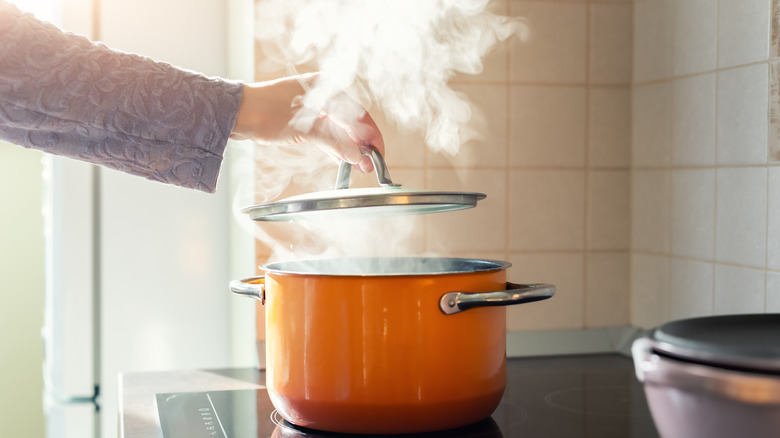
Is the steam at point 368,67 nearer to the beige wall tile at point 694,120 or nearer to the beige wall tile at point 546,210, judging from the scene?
the beige wall tile at point 546,210

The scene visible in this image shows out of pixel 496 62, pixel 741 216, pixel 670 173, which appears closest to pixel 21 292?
A: pixel 496 62

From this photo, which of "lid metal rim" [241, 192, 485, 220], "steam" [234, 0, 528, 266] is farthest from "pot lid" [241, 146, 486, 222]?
"steam" [234, 0, 528, 266]

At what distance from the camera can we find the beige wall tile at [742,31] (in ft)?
3.58

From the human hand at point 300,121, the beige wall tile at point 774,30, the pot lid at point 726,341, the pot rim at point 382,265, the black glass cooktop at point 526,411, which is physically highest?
the beige wall tile at point 774,30

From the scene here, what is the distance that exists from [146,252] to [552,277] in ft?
2.51

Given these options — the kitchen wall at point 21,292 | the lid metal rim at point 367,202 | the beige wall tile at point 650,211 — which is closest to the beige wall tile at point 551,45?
the beige wall tile at point 650,211

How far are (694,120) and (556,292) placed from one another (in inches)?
14.7

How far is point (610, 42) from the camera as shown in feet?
4.61

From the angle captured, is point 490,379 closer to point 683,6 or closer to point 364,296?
point 364,296

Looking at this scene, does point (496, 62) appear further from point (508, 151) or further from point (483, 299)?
point (483, 299)

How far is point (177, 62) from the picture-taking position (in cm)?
153

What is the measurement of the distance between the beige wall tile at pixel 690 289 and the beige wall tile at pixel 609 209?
0.41 feet

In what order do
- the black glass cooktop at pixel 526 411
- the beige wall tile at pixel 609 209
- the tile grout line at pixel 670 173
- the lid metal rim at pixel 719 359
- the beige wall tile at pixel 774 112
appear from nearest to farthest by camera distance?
the lid metal rim at pixel 719 359
the black glass cooktop at pixel 526 411
the beige wall tile at pixel 774 112
the tile grout line at pixel 670 173
the beige wall tile at pixel 609 209

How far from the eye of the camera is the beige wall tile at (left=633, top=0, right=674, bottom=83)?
4.35ft
